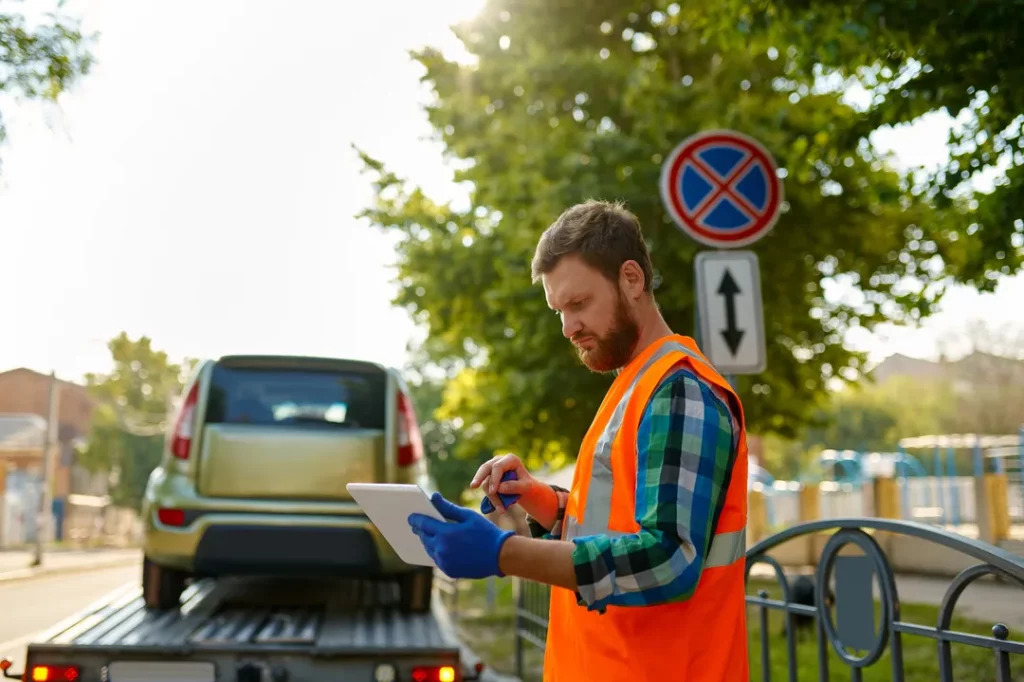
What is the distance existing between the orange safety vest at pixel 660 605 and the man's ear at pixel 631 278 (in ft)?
0.38

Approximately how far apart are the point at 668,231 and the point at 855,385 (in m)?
4.28

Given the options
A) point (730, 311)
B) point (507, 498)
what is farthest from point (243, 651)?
point (730, 311)

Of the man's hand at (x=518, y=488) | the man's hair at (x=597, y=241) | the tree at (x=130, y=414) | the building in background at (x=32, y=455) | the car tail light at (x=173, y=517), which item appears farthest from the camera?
the tree at (x=130, y=414)

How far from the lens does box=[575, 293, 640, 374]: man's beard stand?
2100 mm

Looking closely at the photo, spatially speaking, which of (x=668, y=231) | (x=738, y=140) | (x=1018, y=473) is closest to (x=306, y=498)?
(x=738, y=140)

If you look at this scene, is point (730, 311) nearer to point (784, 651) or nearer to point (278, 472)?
point (278, 472)

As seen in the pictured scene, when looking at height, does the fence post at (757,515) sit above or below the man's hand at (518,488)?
below

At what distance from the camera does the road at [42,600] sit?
12531 millimetres

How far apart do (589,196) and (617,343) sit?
915cm

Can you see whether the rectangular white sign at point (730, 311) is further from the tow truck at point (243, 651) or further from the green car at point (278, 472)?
the tow truck at point (243, 651)

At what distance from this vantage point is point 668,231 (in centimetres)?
1159

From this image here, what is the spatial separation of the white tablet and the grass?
1964 millimetres

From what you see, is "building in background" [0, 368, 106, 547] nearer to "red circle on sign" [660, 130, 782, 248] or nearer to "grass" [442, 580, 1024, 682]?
"grass" [442, 580, 1024, 682]

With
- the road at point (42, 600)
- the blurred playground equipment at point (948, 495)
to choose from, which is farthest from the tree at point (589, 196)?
the blurred playground equipment at point (948, 495)
